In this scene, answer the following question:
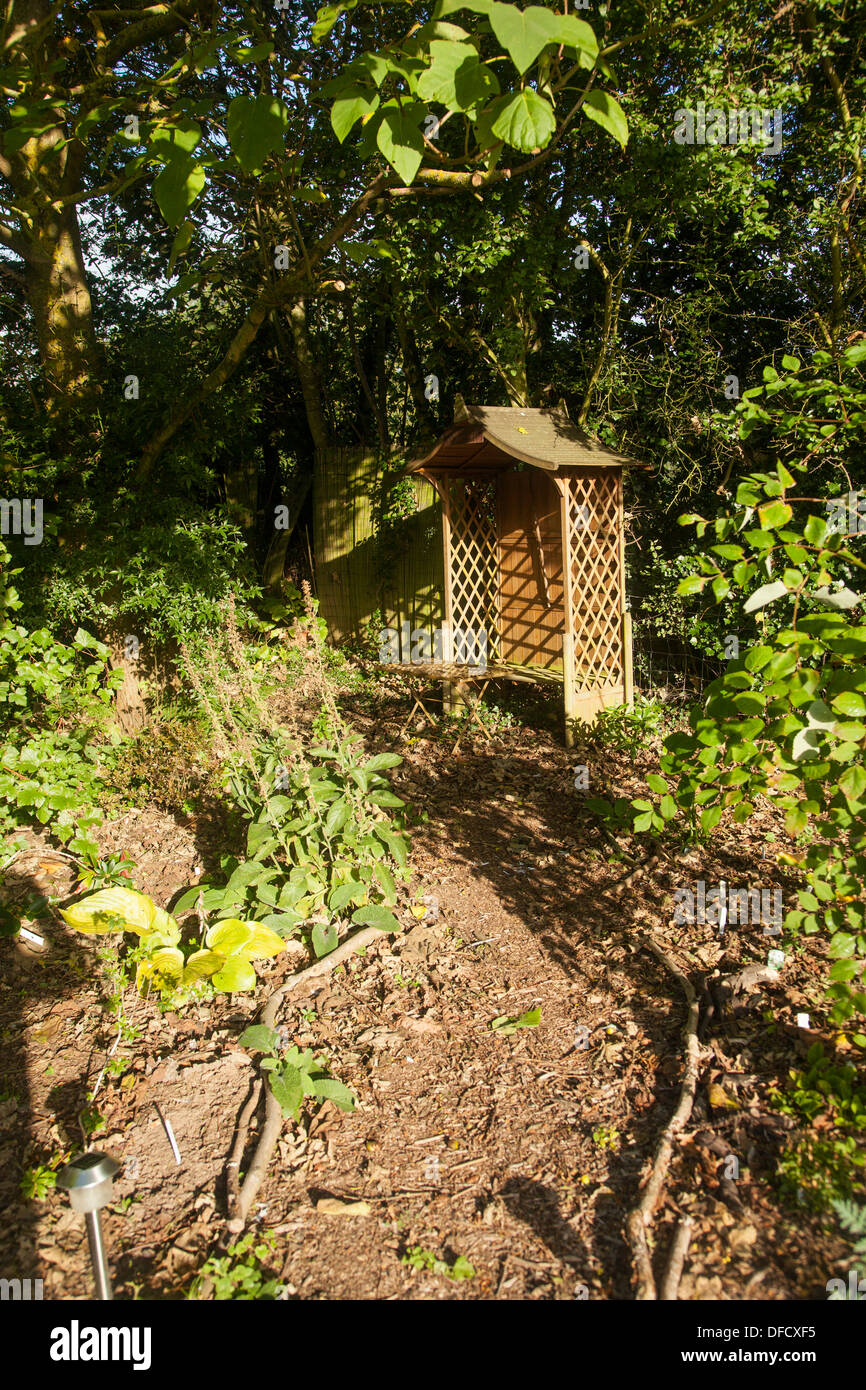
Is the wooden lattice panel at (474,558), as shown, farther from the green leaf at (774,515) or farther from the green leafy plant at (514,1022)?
the green leaf at (774,515)

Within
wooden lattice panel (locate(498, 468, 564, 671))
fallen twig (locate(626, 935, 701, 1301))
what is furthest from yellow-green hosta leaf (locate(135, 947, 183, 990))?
wooden lattice panel (locate(498, 468, 564, 671))

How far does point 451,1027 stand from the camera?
10.0 feet

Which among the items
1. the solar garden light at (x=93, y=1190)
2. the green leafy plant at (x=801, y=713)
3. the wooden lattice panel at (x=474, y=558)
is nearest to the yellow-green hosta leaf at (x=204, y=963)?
the solar garden light at (x=93, y=1190)

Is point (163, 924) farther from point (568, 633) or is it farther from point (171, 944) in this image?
point (568, 633)

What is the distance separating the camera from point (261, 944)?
315 centimetres

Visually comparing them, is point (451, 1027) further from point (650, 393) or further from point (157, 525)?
point (650, 393)

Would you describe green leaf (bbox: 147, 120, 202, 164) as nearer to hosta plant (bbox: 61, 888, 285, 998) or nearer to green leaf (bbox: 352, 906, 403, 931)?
hosta plant (bbox: 61, 888, 285, 998)

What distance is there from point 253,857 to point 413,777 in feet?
6.83

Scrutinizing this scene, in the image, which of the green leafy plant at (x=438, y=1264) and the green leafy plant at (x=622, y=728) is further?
the green leafy plant at (x=622, y=728)

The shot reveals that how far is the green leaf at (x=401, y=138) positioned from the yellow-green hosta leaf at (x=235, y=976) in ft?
8.42

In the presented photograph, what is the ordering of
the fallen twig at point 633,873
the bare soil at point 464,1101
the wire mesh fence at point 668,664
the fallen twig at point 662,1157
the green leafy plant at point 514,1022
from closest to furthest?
the fallen twig at point 662,1157, the bare soil at point 464,1101, the green leafy plant at point 514,1022, the fallen twig at point 633,873, the wire mesh fence at point 668,664

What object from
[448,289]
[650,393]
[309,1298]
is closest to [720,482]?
[650,393]

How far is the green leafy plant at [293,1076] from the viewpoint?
2.55 meters

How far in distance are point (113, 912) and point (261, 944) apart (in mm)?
603
